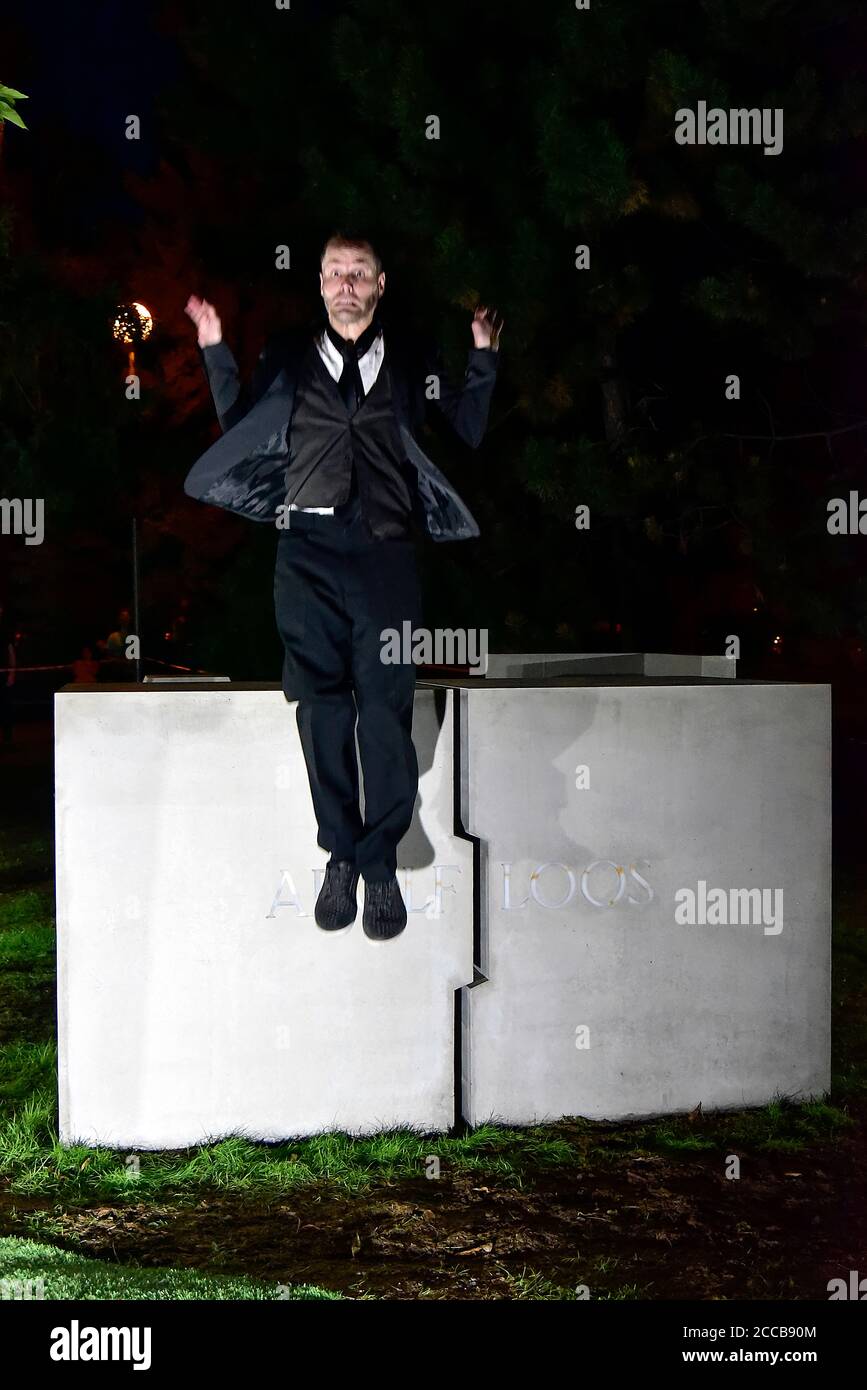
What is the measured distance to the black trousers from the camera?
5.00 m

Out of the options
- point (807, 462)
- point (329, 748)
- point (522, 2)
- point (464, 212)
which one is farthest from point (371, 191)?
point (329, 748)

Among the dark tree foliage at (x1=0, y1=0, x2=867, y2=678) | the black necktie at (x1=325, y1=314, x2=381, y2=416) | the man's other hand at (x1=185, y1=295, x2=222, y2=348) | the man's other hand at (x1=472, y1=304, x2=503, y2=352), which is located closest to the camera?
the man's other hand at (x1=185, y1=295, x2=222, y2=348)

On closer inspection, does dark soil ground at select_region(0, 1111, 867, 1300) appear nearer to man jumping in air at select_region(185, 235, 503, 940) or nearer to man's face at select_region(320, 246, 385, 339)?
man jumping in air at select_region(185, 235, 503, 940)

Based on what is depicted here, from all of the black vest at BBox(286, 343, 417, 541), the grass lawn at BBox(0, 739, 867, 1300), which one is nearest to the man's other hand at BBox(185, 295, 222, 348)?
the black vest at BBox(286, 343, 417, 541)

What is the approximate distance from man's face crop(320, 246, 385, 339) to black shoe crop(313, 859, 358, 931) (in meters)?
1.78

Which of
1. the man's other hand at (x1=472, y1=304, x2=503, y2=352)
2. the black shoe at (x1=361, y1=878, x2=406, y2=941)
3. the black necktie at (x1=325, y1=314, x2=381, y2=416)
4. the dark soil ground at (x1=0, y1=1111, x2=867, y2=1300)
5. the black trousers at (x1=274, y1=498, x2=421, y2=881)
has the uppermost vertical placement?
the man's other hand at (x1=472, y1=304, x2=503, y2=352)

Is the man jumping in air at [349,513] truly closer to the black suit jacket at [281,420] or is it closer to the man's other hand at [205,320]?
the black suit jacket at [281,420]

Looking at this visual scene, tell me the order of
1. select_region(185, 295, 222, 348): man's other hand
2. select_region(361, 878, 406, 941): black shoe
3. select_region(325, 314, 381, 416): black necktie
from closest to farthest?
select_region(185, 295, 222, 348): man's other hand → select_region(325, 314, 381, 416): black necktie → select_region(361, 878, 406, 941): black shoe

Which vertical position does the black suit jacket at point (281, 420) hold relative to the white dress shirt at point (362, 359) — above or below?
below

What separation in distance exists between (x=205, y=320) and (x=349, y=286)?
1.59 ft

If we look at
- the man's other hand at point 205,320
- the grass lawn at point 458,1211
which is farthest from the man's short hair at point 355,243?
the grass lawn at point 458,1211

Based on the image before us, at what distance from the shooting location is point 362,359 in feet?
16.3

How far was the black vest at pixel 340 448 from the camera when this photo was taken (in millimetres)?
4918

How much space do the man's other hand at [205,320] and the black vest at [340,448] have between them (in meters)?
0.34
